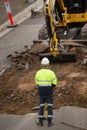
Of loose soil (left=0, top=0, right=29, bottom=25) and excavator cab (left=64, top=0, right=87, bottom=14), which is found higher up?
excavator cab (left=64, top=0, right=87, bottom=14)

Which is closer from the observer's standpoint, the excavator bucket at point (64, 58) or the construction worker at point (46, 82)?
the construction worker at point (46, 82)

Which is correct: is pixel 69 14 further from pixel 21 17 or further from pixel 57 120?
pixel 21 17

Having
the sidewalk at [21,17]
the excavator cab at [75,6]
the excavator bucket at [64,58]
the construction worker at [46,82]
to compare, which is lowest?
the sidewalk at [21,17]

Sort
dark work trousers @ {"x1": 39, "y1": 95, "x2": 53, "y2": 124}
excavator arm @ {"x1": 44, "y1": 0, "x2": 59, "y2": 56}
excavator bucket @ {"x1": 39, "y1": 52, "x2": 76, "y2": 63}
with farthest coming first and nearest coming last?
excavator bucket @ {"x1": 39, "y1": 52, "x2": 76, "y2": 63}, excavator arm @ {"x1": 44, "y1": 0, "x2": 59, "y2": 56}, dark work trousers @ {"x1": 39, "y1": 95, "x2": 53, "y2": 124}

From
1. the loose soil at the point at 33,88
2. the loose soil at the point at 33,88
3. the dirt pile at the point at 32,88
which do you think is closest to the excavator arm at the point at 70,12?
the loose soil at the point at 33,88

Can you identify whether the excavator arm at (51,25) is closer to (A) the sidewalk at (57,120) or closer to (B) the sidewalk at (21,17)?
(A) the sidewalk at (57,120)

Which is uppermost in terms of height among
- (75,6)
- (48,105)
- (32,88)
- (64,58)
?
(75,6)

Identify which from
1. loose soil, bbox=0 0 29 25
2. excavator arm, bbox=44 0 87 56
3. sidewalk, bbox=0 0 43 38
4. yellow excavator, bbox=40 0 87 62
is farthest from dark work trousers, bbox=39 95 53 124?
loose soil, bbox=0 0 29 25

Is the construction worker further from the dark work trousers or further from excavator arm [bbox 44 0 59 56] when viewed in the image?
excavator arm [bbox 44 0 59 56]

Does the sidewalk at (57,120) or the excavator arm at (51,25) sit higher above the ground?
the excavator arm at (51,25)

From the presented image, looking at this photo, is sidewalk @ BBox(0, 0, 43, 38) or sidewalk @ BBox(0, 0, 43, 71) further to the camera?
sidewalk @ BBox(0, 0, 43, 38)

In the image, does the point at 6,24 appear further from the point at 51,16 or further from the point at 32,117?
the point at 32,117

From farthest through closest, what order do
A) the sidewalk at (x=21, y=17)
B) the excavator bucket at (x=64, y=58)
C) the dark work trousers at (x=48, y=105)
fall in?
the sidewalk at (x=21, y=17), the excavator bucket at (x=64, y=58), the dark work trousers at (x=48, y=105)

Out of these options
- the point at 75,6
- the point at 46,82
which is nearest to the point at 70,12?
the point at 75,6
